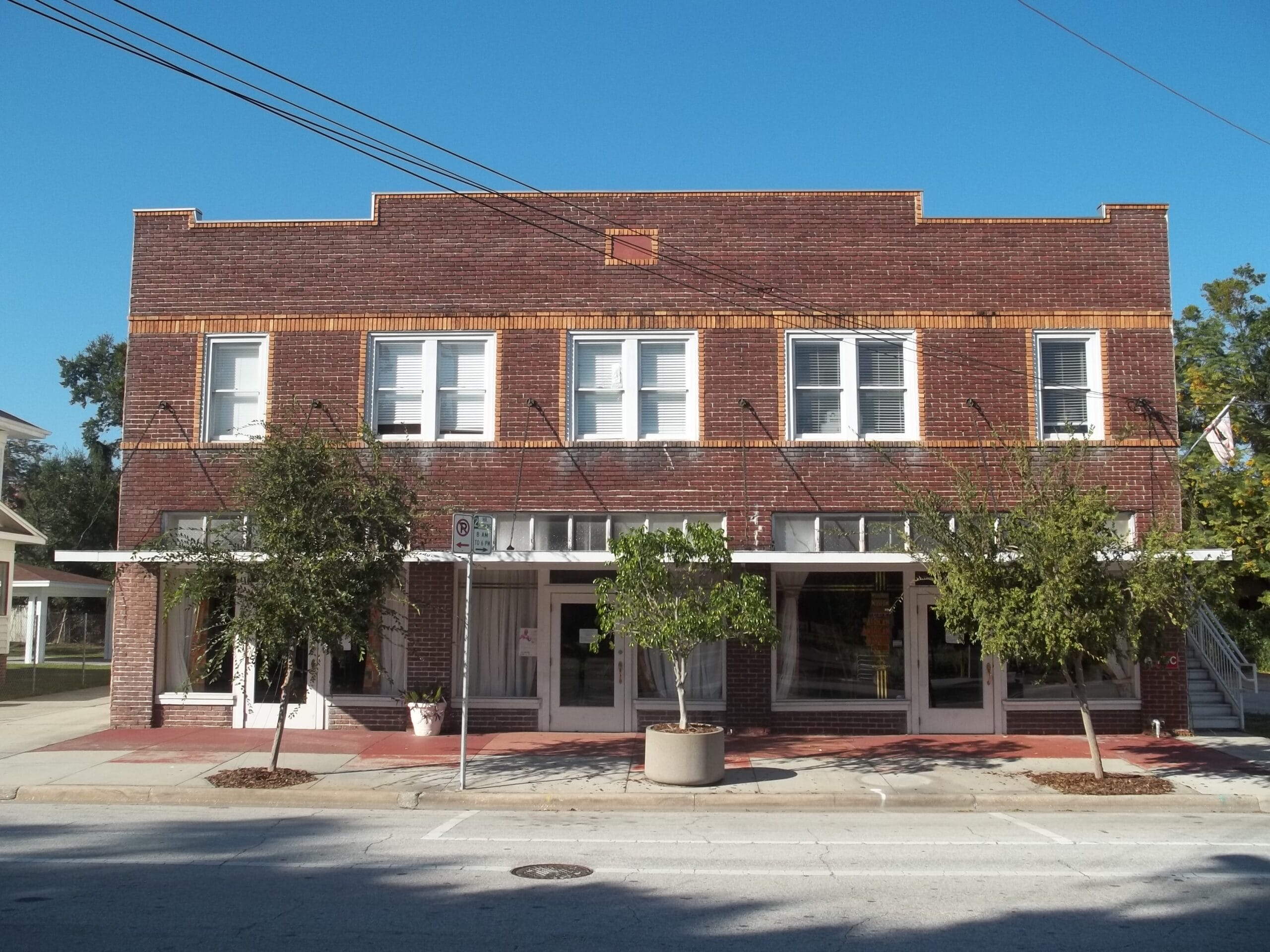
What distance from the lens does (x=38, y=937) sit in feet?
21.4

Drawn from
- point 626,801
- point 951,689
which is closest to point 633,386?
point 951,689

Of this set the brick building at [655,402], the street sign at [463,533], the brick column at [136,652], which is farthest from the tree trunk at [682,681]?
the brick column at [136,652]

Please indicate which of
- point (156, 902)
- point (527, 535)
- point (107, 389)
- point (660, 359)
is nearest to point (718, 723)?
point (527, 535)

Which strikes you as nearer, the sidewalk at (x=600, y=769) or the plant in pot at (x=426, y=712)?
the sidewalk at (x=600, y=769)

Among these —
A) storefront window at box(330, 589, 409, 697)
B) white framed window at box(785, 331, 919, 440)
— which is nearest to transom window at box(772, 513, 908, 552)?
white framed window at box(785, 331, 919, 440)

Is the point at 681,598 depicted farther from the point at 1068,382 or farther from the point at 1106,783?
the point at 1068,382

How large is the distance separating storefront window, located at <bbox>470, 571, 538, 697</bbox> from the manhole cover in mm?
7575

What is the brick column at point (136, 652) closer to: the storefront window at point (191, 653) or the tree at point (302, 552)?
the storefront window at point (191, 653)

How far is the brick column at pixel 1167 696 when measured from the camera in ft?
52.0

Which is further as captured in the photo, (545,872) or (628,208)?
(628,208)

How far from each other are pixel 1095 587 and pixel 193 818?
9.72 metres

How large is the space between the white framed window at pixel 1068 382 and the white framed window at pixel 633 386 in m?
5.07

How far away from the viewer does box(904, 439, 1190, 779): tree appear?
12148 mm

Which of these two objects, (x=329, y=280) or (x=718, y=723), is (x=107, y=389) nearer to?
(x=329, y=280)
